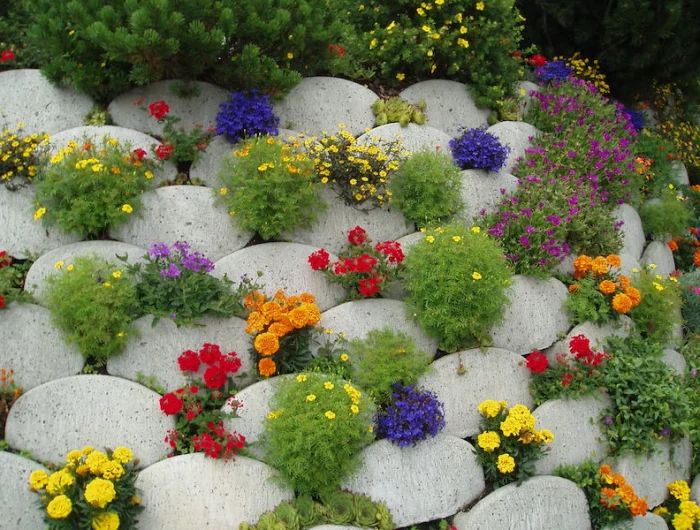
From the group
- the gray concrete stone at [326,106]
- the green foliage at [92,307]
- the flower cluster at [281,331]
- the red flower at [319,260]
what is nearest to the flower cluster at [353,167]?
the gray concrete stone at [326,106]

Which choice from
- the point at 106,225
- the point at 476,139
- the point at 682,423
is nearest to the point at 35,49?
the point at 106,225

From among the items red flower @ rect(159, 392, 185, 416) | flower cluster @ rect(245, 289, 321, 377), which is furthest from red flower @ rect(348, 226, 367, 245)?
red flower @ rect(159, 392, 185, 416)

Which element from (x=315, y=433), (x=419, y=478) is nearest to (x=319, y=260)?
(x=315, y=433)

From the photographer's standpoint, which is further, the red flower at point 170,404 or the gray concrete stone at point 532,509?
the gray concrete stone at point 532,509

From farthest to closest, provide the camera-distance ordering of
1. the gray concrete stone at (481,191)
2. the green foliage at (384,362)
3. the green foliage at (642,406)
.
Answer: the gray concrete stone at (481,191) < the green foliage at (642,406) < the green foliage at (384,362)

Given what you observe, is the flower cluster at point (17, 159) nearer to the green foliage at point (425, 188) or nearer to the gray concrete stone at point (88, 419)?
the gray concrete stone at point (88, 419)

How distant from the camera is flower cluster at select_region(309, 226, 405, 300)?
153 inches

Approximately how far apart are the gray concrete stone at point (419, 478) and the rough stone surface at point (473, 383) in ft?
0.58

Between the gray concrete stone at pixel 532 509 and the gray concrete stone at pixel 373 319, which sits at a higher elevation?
the gray concrete stone at pixel 373 319

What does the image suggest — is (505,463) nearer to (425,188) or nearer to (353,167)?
(425,188)

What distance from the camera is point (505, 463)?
3.56 m

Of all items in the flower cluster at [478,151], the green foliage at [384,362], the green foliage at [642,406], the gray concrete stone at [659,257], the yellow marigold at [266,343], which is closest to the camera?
the yellow marigold at [266,343]

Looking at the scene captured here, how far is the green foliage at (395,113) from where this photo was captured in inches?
187

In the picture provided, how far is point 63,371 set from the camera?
350 centimetres
